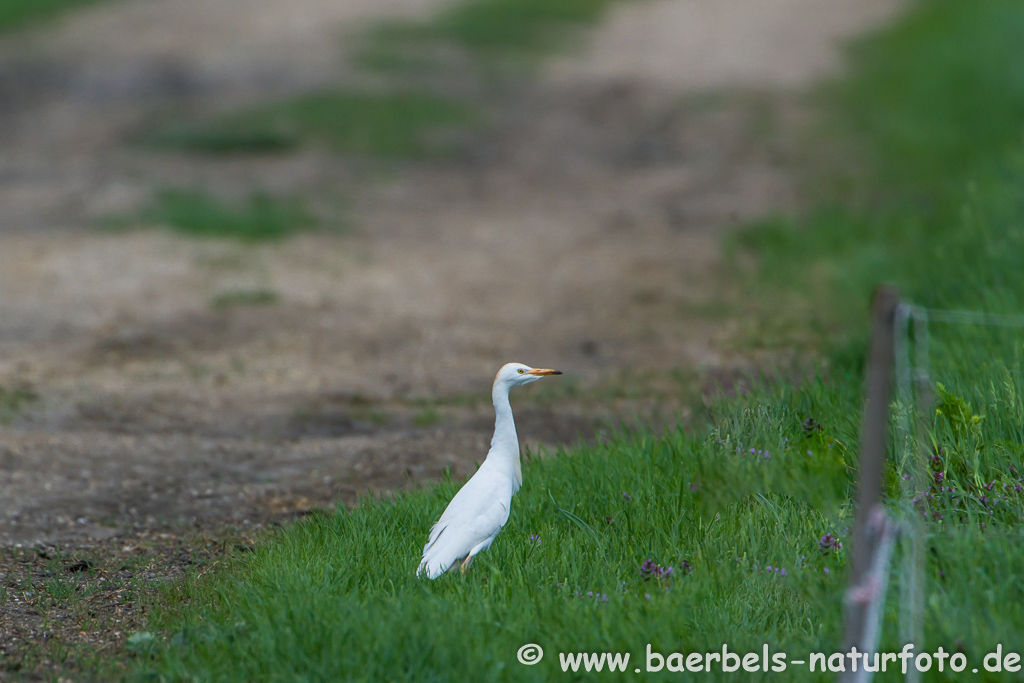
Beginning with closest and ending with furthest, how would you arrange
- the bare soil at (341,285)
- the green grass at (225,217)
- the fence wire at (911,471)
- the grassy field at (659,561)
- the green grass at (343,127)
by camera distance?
the fence wire at (911,471), the grassy field at (659,561), the bare soil at (341,285), the green grass at (225,217), the green grass at (343,127)

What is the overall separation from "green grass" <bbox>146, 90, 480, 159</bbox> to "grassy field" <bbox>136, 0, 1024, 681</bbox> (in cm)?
947

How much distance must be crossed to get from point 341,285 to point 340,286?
0.06 feet

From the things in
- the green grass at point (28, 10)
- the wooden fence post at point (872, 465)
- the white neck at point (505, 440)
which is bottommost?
the white neck at point (505, 440)

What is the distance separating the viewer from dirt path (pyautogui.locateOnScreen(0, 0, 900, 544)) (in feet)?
20.0

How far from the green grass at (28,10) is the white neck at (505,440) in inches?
758

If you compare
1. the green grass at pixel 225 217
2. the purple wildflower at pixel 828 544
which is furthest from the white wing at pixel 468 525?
the green grass at pixel 225 217

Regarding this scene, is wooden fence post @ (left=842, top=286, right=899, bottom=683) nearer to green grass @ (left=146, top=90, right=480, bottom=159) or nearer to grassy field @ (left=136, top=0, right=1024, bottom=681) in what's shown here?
grassy field @ (left=136, top=0, right=1024, bottom=681)

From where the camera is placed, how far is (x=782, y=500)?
4.31 meters

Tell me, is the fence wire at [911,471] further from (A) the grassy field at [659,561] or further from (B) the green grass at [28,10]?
(B) the green grass at [28,10]

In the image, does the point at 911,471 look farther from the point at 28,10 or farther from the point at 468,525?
the point at 28,10

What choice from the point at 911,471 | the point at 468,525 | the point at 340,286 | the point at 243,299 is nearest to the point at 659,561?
the point at 468,525

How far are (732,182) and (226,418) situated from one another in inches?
312

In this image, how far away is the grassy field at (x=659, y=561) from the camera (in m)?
3.41

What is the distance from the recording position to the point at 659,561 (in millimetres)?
4027
